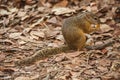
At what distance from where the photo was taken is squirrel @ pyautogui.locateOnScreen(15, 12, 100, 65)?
6.10 metres

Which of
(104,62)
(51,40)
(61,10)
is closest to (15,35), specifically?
(51,40)

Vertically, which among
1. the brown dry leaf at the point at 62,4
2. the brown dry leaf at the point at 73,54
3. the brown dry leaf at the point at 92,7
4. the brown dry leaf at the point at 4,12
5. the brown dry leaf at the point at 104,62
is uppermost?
the brown dry leaf at the point at 62,4

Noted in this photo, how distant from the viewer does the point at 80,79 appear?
17.8 feet

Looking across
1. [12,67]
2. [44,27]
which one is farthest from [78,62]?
[44,27]

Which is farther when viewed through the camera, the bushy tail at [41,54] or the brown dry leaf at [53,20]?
the brown dry leaf at [53,20]

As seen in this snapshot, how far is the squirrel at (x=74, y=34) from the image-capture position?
6.10 meters

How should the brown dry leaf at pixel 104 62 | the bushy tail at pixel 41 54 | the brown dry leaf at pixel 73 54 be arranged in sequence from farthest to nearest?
the brown dry leaf at pixel 73 54 < the bushy tail at pixel 41 54 < the brown dry leaf at pixel 104 62

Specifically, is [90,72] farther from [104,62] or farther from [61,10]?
[61,10]

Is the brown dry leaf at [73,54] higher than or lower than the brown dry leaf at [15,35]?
lower

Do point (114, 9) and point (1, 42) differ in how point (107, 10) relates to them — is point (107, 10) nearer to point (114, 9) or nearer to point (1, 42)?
point (114, 9)

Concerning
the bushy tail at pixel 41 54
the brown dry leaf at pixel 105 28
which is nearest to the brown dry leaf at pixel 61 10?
the brown dry leaf at pixel 105 28

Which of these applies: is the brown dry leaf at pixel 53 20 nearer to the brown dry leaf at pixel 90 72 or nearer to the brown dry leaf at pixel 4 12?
the brown dry leaf at pixel 4 12

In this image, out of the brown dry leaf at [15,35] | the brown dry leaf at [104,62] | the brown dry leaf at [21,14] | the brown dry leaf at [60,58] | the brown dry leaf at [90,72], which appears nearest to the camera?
the brown dry leaf at [90,72]

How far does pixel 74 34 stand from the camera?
6.35m
